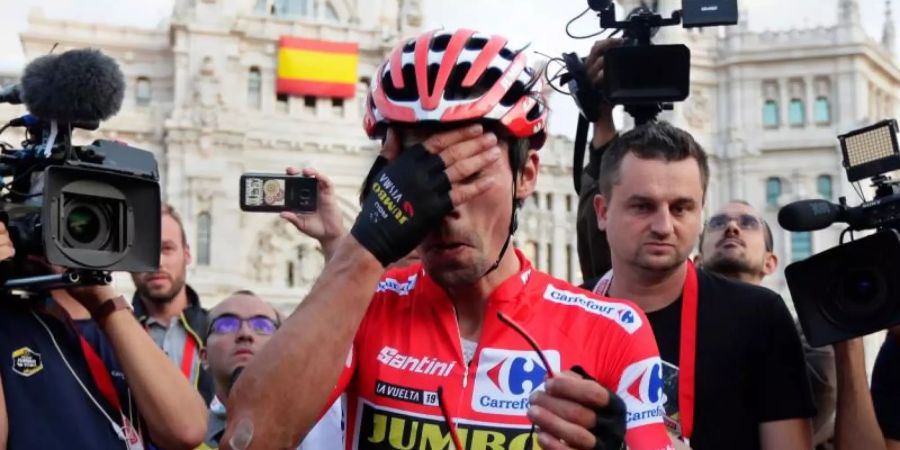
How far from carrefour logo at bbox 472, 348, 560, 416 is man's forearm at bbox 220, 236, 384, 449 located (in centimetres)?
33

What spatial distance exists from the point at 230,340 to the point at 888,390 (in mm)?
3048

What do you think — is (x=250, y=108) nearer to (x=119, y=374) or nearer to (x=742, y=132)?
(x=742, y=132)

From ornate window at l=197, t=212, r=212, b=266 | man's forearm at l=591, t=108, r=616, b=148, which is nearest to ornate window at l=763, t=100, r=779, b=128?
ornate window at l=197, t=212, r=212, b=266

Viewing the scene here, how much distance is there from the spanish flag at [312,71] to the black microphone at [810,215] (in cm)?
3923

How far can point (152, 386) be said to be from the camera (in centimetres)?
320

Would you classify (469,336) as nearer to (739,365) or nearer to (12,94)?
(739,365)

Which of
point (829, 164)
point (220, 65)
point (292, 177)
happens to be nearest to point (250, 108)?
point (220, 65)

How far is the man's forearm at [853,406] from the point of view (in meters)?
3.68

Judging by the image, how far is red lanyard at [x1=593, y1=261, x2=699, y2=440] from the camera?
3.28 metres

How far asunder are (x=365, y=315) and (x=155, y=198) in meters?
1.04

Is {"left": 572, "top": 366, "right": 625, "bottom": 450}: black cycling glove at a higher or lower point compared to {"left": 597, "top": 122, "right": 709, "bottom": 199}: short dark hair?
lower

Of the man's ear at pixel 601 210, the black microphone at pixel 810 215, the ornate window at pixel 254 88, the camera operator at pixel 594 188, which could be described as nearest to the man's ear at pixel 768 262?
the camera operator at pixel 594 188

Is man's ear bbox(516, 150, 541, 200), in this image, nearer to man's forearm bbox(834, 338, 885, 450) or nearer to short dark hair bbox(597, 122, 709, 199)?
short dark hair bbox(597, 122, 709, 199)

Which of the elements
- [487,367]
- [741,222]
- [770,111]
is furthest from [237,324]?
[770,111]
